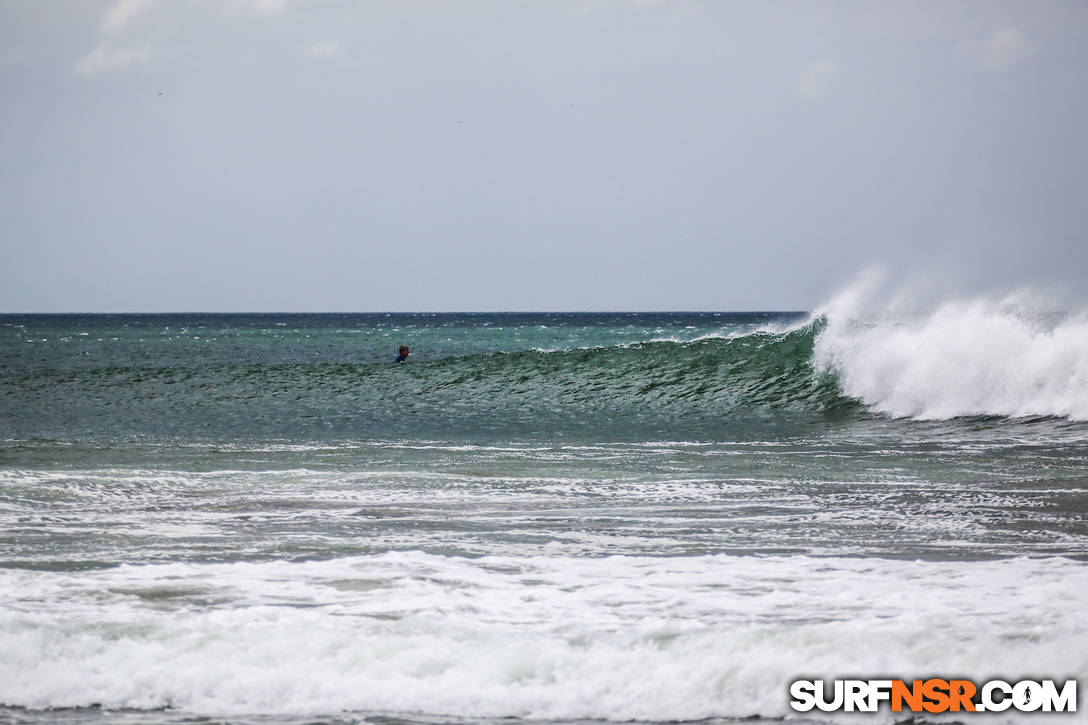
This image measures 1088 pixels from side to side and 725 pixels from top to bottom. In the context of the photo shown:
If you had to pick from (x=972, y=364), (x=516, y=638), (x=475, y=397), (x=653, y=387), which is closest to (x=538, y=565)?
(x=516, y=638)

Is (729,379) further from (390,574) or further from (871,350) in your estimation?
(390,574)

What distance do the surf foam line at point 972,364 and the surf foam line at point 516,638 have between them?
33.6 feet

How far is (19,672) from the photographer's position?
4.14m

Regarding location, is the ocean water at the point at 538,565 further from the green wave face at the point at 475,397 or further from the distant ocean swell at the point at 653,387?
the green wave face at the point at 475,397

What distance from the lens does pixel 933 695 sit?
3.95 m

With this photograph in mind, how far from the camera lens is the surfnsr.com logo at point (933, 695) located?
3.85 metres

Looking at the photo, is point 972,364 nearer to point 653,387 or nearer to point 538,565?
point 653,387

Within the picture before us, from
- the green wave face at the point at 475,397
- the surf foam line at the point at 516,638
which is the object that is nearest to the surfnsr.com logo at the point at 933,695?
the surf foam line at the point at 516,638

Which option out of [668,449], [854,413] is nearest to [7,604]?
[668,449]

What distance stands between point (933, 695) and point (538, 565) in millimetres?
2333

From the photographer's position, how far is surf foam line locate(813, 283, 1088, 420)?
14.7m

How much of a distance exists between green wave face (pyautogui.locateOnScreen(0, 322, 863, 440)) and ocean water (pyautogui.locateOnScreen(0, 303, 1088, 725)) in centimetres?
50

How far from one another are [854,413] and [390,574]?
11936 millimetres

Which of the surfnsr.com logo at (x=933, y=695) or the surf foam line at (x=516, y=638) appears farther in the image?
the surf foam line at (x=516, y=638)
